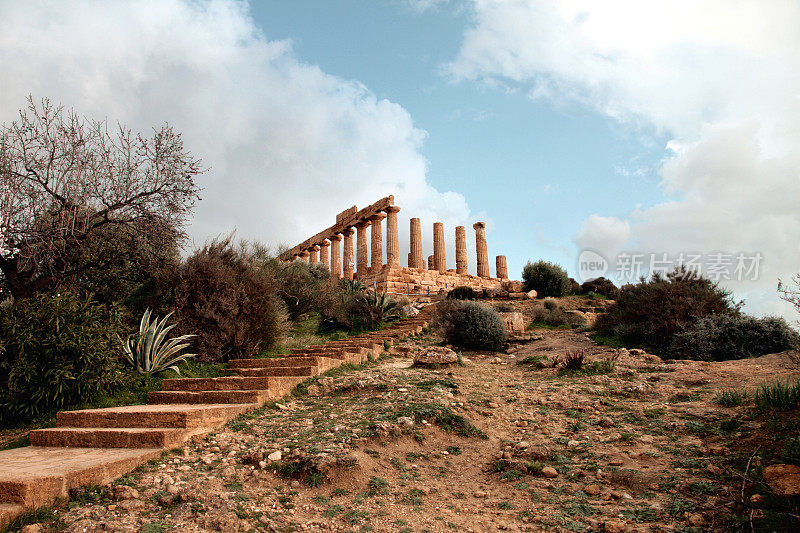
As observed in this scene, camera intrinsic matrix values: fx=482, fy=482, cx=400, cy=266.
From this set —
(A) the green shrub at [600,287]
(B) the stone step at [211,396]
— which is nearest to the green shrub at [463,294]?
(A) the green shrub at [600,287]

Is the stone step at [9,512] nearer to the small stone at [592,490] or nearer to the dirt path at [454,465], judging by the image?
the dirt path at [454,465]

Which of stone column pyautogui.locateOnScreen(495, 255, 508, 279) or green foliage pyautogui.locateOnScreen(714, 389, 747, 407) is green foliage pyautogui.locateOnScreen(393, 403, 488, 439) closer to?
green foliage pyautogui.locateOnScreen(714, 389, 747, 407)

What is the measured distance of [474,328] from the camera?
13.1m

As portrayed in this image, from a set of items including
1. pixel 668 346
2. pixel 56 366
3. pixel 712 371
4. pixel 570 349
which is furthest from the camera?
pixel 570 349

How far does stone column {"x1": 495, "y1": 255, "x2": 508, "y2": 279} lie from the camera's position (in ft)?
115

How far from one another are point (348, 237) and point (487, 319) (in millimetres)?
22390

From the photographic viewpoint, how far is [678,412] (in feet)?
20.6

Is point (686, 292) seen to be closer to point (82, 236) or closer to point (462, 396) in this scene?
point (462, 396)

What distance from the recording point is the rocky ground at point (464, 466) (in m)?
3.83

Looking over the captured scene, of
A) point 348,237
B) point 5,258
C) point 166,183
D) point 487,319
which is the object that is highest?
point 348,237

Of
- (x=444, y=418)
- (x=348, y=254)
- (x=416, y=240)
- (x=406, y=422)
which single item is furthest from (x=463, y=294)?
(x=406, y=422)

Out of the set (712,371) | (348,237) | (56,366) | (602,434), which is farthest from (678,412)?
(348,237)

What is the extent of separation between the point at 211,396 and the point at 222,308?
135 inches

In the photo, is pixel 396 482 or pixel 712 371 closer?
pixel 396 482
